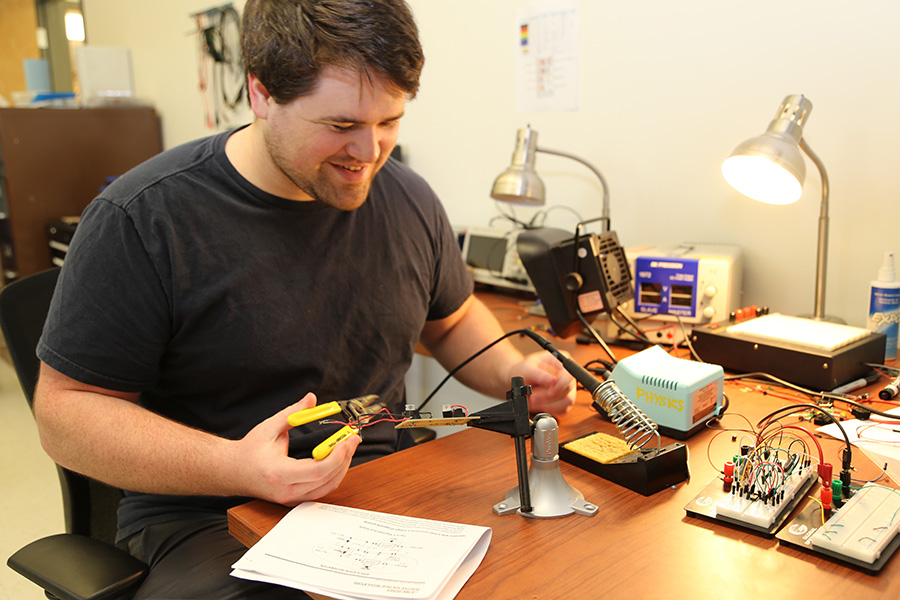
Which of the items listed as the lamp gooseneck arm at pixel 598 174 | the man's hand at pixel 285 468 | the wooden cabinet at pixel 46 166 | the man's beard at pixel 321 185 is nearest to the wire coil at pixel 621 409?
the man's hand at pixel 285 468

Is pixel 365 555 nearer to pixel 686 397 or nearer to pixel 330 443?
pixel 330 443

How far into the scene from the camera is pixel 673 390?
105 cm

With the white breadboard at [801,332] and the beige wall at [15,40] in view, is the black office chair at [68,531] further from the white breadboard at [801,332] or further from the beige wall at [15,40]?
the beige wall at [15,40]

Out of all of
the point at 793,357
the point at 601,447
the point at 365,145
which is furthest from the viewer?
the point at 793,357

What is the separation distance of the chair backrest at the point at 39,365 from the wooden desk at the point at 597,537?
0.47 metres

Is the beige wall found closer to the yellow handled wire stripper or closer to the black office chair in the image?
the black office chair

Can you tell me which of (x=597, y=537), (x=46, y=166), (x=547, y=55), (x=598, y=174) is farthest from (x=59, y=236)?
(x=597, y=537)

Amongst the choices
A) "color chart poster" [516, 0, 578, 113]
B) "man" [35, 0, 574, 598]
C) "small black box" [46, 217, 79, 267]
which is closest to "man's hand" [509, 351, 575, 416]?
"man" [35, 0, 574, 598]

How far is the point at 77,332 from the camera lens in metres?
1.02

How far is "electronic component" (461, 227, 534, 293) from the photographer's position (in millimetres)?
2127

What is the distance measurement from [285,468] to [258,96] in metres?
0.62

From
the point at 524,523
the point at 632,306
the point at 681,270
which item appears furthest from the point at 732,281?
the point at 524,523

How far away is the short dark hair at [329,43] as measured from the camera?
1052mm

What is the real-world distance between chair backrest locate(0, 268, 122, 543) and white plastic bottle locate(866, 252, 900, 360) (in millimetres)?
1462
